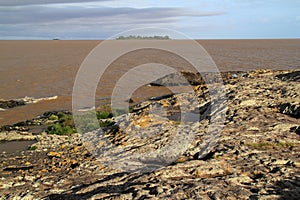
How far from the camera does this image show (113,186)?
7.86 m

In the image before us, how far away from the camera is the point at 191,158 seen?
921cm

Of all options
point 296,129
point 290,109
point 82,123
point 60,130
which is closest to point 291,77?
point 290,109

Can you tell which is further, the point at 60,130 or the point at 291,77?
the point at 60,130

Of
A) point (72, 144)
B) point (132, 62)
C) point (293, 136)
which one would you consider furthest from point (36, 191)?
point (132, 62)

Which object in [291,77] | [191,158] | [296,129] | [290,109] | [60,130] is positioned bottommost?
[60,130]

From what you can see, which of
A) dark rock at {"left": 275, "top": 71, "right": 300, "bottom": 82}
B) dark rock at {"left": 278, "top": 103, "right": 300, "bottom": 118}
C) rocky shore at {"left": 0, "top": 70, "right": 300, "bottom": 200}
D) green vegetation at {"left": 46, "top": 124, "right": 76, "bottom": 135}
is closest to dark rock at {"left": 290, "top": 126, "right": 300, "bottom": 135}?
rocky shore at {"left": 0, "top": 70, "right": 300, "bottom": 200}

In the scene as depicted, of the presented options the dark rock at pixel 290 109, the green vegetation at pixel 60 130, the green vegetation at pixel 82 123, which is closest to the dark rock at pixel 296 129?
the dark rock at pixel 290 109

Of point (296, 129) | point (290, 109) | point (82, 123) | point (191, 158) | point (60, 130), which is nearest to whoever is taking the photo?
point (191, 158)

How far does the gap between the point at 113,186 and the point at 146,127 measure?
4.65 m

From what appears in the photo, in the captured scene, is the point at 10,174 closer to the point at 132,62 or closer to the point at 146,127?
the point at 146,127

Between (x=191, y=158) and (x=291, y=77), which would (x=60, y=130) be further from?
(x=291, y=77)

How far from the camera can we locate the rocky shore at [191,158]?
23.6 feet

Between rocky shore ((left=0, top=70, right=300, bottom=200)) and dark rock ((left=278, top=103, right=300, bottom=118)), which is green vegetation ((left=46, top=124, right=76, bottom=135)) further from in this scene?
dark rock ((left=278, top=103, right=300, bottom=118))

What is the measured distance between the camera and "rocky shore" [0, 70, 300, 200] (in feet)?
23.6
